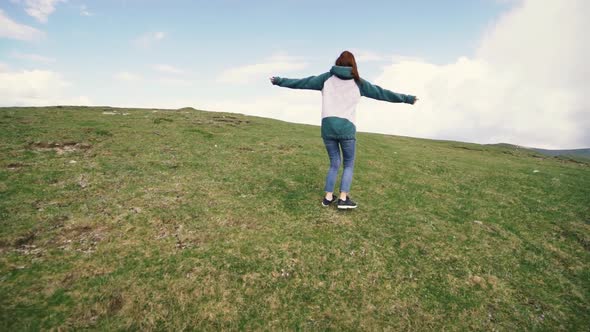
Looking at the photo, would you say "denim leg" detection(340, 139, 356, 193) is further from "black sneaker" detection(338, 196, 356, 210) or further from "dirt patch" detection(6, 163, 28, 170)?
"dirt patch" detection(6, 163, 28, 170)

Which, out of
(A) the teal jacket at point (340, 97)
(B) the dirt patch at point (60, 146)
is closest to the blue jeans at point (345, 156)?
(A) the teal jacket at point (340, 97)

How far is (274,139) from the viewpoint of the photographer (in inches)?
953

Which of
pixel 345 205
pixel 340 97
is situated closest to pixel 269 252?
pixel 345 205

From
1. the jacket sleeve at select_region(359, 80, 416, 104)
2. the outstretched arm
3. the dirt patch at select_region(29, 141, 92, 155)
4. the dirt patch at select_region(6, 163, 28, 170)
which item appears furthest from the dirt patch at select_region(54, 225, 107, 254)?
the dirt patch at select_region(29, 141, 92, 155)

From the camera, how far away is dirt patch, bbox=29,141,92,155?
15981 millimetres

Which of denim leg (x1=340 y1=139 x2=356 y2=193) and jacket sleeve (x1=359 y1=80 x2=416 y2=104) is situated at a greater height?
jacket sleeve (x1=359 y1=80 x2=416 y2=104)

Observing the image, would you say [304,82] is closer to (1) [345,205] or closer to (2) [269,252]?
(1) [345,205]

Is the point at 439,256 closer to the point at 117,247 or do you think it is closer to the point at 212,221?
the point at 212,221

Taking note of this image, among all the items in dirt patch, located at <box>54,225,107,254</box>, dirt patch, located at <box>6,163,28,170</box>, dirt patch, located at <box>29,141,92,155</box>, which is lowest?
dirt patch, located at <box>54,225,107,254</box>

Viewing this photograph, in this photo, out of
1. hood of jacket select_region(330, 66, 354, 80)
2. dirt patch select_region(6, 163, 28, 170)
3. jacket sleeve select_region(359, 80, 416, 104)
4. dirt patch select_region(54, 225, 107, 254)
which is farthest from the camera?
dirt patch select_region(6, 163, 28, 170)

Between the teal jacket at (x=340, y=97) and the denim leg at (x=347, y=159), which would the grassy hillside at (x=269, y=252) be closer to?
the denim leg at (x=347, y=159)

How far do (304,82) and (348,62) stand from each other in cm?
143

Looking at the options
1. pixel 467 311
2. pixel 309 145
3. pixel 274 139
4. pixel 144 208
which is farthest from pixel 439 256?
pixel 274 139

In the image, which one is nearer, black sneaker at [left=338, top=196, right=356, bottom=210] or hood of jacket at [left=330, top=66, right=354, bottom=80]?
hood of jacket at [left=330, top=66, right=354, bottom=80]
